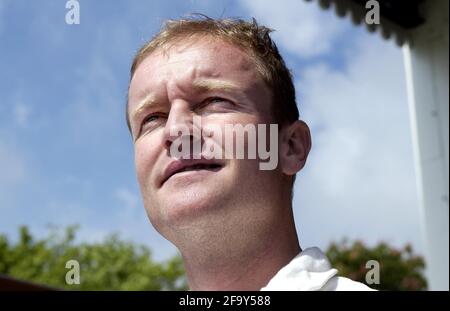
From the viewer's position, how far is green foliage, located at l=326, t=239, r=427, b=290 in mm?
12969

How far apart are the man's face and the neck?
0.13 feet

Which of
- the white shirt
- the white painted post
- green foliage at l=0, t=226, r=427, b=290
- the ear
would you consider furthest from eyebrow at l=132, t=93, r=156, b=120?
green foliage at l=0, t=226, r=427, b=290

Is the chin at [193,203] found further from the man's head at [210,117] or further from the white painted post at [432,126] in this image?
the white painted post at [432,126]

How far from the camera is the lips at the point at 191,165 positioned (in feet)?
3.68

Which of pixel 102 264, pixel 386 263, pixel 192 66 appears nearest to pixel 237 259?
pixel 192 66

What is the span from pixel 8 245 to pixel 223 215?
39.7ft

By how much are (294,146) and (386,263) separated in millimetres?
13456

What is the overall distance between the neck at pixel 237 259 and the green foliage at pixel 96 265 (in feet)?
32.6

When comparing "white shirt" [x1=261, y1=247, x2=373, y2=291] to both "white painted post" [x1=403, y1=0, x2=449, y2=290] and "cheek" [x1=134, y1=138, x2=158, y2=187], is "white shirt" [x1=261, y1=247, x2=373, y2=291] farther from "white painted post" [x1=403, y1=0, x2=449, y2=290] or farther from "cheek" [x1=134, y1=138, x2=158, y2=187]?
"white painted post" [x1=403, y1=0, x2=449, y2=290]

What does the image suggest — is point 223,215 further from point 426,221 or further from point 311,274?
point 426,221

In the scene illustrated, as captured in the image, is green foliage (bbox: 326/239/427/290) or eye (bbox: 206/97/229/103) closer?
eye (bbox: 206/97/229/103)

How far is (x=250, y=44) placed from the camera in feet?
4.21
